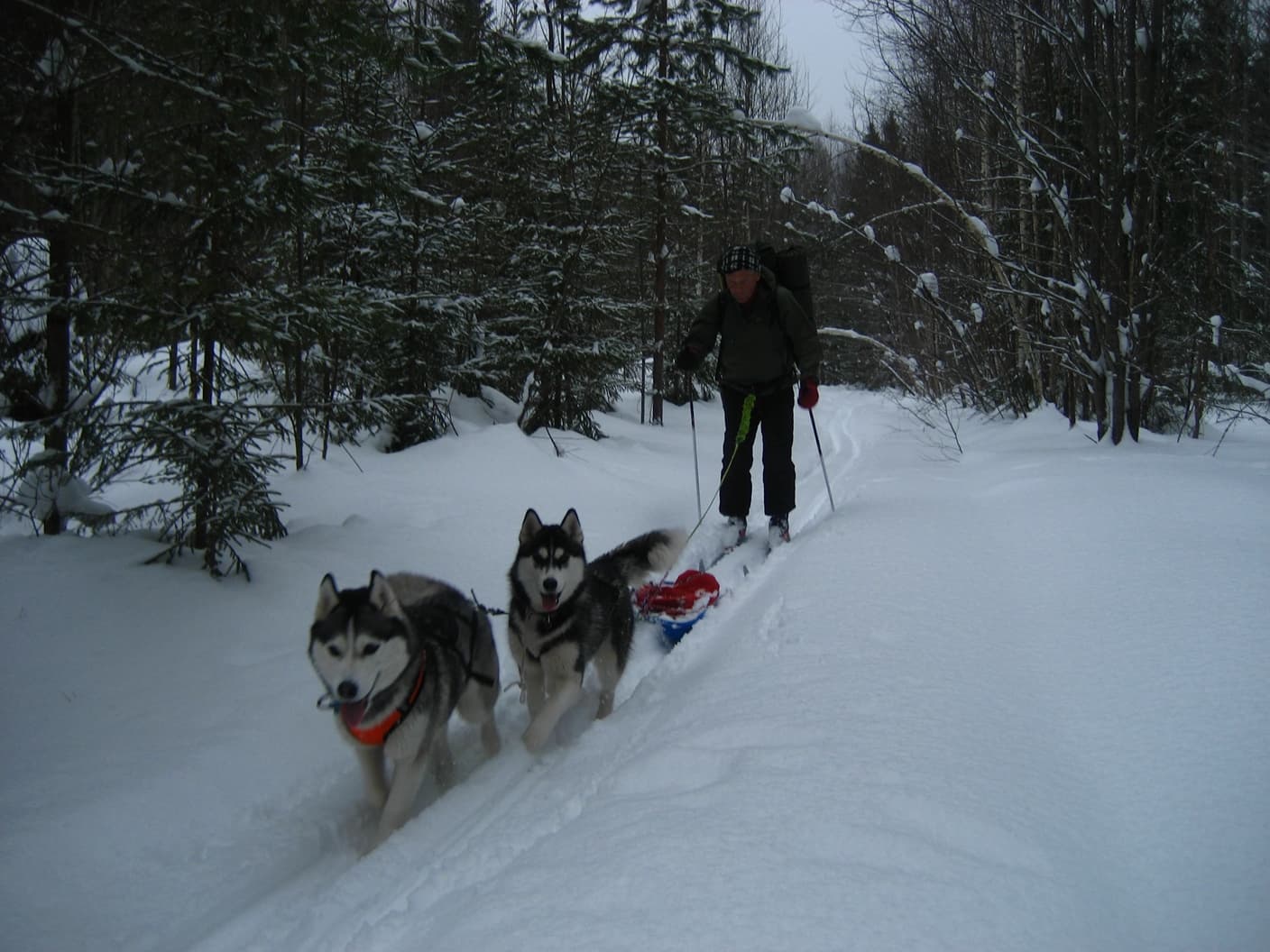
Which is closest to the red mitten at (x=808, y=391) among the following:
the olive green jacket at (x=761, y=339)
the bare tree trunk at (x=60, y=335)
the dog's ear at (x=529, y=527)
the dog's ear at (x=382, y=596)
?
the olive green jacket at (x=761, y=339)

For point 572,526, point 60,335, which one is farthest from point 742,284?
point 60,335

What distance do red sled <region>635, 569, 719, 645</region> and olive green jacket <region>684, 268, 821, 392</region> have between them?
1.97m

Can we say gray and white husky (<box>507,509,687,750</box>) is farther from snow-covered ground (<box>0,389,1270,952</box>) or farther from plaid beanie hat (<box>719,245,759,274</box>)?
plaid beanie hat (<box>719,245,759,274</box>)

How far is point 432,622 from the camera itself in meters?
3.29

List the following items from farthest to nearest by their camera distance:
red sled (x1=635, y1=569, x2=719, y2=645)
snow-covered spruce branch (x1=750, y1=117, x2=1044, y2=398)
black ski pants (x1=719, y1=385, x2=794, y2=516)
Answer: snow-covered spruce branch (x1=750, y1=117, x2=1044, y2=398) → black ski pants (x1=719, y1=385, x2=794, y2=516) → red sled (x1=635, y1=569, x2=719, y2=645)

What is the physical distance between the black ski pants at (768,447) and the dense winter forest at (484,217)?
278cm

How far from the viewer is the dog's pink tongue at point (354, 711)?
2809mm

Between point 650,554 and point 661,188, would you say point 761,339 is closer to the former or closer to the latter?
point 650,554

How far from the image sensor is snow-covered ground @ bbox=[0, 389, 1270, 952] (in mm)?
1653

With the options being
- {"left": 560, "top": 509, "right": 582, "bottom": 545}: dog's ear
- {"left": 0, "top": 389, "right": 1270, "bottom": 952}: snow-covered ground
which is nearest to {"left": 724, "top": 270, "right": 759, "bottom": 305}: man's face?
{"left": 0, "top": 389, "right": 1270, "bottom": 952}: snow-covered ground

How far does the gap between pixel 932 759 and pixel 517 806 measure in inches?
57.3

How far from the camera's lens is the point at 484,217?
10.4 meters

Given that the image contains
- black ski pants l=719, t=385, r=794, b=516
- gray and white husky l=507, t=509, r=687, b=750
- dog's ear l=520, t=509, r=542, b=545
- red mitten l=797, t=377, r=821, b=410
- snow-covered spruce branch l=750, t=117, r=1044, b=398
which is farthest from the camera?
snow-covered spruce branch l=750, t=117, r=1044, b=398

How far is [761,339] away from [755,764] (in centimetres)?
421
